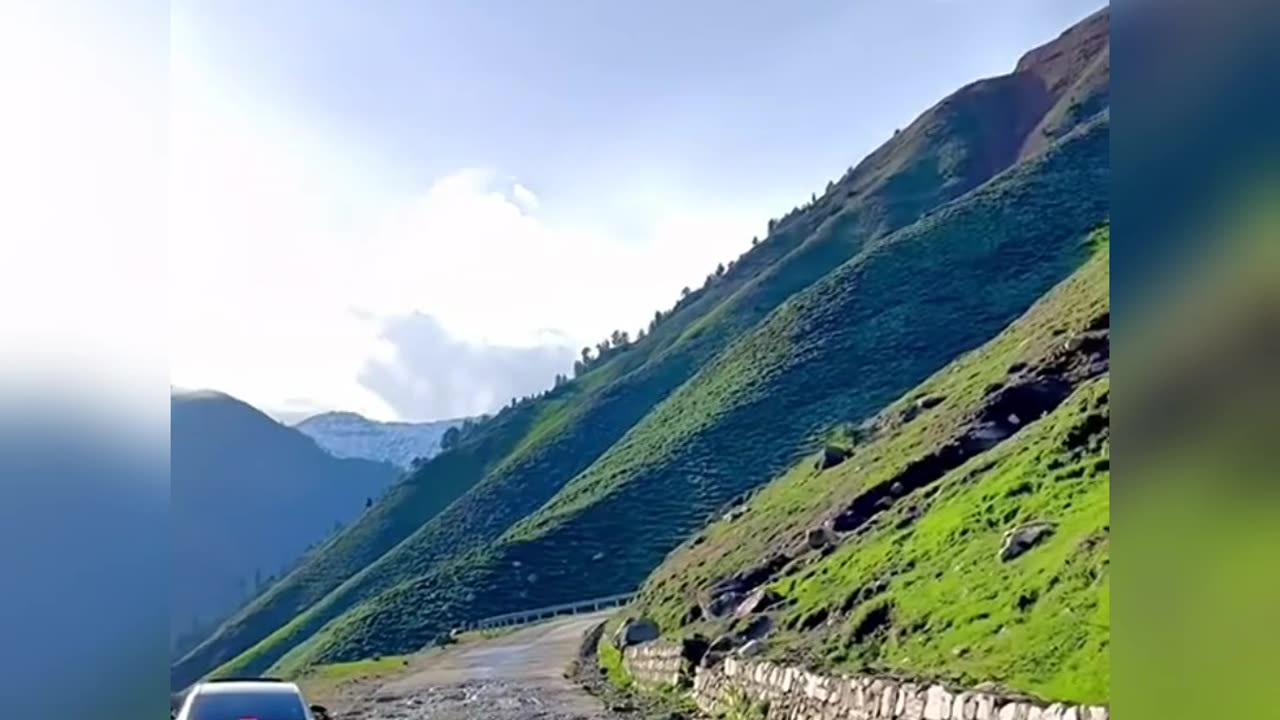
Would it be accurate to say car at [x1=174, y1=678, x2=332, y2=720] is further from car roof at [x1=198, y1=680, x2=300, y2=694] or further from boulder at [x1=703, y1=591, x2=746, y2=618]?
boulder at [x1=703, y1=591, x2=746, y2=618]

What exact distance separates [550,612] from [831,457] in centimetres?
1693

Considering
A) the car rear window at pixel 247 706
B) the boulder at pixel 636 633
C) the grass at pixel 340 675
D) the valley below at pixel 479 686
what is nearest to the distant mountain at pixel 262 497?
the grass at pixel 340 675

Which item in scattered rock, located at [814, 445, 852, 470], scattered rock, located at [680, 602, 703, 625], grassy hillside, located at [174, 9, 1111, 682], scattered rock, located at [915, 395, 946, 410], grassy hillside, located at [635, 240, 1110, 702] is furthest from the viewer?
grassy hillside, located at [174, 9, 1111, 682]

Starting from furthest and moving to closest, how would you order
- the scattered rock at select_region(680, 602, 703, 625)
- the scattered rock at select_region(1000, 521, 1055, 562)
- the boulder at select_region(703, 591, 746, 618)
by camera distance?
the scattered rock at select_region(680, 602, 703, 625) < the boulder at select_region(703, 591, 746, 618) < the scattered rock at select_region(1000, 521, 1055, 562)

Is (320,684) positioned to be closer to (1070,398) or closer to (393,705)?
(393,705)

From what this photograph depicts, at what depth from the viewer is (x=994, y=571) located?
501 inches

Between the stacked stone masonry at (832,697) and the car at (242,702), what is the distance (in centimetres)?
460

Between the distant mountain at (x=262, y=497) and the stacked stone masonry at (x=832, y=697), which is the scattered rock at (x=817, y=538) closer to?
the stacked stone masonry at (x=832, y=697)

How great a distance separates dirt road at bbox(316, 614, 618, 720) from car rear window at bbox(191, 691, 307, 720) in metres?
8.31

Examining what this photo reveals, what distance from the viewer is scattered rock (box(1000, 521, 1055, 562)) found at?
12.5 meters

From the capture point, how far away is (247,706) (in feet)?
30.1

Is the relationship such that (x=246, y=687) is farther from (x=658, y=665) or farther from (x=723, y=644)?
(x=658, y=665)

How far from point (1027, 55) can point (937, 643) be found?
94.8 m

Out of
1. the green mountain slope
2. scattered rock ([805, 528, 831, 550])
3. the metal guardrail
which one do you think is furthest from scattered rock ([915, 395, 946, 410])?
the metal guardrail
